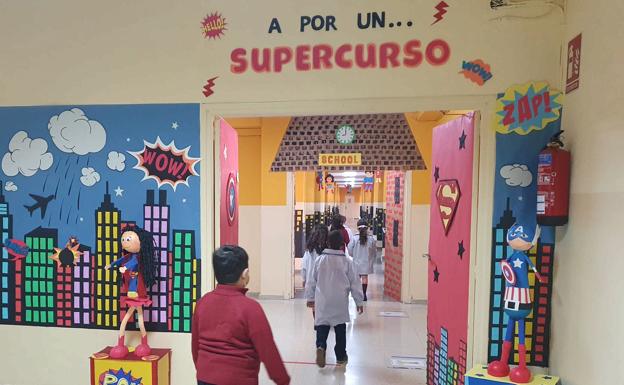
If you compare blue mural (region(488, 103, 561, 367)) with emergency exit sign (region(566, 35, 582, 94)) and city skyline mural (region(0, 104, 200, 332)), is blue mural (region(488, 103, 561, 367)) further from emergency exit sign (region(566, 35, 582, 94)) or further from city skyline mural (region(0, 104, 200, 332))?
city skyline mural (region(0, 104, 200, 332))

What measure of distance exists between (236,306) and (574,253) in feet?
5.90

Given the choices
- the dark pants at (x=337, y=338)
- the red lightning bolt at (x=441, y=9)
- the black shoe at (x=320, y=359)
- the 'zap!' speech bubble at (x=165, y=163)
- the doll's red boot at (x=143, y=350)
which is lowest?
the black shoe at (x=320, y=359)

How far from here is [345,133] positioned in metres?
5.76

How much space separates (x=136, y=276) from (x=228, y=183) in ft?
3.00

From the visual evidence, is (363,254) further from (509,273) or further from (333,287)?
(509,273)

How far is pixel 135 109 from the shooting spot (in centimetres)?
262

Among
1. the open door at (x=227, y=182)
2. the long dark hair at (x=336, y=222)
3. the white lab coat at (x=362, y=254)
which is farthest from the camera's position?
the white lab coat at (x=362, y=254)

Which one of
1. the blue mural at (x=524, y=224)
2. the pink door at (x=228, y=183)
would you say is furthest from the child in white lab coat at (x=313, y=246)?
the blue mural at (x=524, y=224)

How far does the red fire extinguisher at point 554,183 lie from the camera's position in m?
2.06

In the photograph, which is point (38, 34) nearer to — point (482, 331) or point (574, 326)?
point (482, 331)

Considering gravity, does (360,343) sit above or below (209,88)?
below

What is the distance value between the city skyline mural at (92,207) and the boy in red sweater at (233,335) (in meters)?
0.90

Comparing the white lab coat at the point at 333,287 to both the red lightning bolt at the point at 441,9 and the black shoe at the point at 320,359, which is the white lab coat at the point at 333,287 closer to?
the black shoe at the point at 320,359

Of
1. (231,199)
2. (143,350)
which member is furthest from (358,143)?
(143,350)
